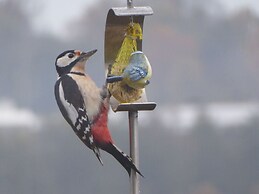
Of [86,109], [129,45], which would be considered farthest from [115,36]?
[86,109]

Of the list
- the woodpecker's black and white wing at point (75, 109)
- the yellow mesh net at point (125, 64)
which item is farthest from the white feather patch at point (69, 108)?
the yellow mesh net at point (125, 64)

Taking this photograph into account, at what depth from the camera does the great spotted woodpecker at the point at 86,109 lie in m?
2.79

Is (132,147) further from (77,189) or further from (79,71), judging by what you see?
(77,189)

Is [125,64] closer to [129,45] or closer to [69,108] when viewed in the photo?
[129,45]

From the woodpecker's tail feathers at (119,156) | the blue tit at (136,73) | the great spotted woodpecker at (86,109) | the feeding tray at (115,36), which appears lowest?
the woodpecker's tail feathers at (119,156)

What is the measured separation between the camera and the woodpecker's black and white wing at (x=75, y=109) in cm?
279

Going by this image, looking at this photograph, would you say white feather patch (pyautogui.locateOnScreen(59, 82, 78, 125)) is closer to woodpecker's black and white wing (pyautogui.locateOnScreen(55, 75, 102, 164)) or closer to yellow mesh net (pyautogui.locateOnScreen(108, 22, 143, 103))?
woodpecker's black and white wing (pyautogui.locateOnScreen(55, 75, 102, 164))

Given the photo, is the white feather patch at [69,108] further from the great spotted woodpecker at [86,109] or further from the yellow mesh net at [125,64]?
the yellow mesh net at [125,64]

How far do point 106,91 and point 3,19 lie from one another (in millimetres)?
868

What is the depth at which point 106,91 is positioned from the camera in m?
2.86

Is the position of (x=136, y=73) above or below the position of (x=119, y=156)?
above

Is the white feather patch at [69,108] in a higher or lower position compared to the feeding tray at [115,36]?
lower

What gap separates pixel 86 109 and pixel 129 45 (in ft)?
0.57

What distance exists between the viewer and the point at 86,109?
110 inches
